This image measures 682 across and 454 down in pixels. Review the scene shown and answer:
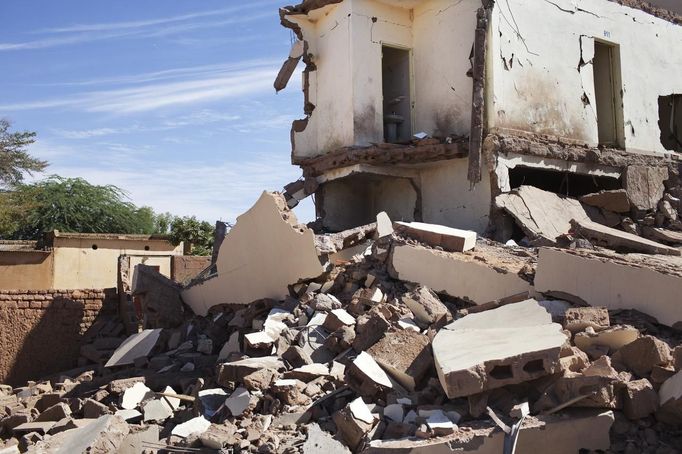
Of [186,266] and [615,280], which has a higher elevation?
[615,280]

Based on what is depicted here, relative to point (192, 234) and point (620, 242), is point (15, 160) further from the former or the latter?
point (620, 242)

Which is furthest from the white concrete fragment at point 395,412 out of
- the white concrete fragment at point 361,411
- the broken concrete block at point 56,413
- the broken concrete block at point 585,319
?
the broken concrete block at point 56,413

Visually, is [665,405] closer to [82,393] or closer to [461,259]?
[461,259]

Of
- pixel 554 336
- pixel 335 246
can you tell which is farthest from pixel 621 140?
pixel 554 336

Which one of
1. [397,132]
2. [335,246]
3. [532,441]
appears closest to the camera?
[532,441]

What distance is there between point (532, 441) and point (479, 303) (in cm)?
260

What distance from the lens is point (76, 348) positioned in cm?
962

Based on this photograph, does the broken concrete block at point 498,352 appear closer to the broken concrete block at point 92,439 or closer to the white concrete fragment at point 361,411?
the white concrete fragment at point 361,411

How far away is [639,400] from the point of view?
14.3ft

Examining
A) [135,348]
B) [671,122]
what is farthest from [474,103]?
[135,348]

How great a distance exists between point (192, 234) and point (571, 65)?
13536mm

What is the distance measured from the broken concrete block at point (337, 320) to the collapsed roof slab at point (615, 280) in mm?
1954

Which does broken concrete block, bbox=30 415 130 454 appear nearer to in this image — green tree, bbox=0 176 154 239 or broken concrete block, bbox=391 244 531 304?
broken concrete block, bbox=391 244 531 304

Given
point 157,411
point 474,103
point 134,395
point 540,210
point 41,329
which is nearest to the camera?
point 157,411
